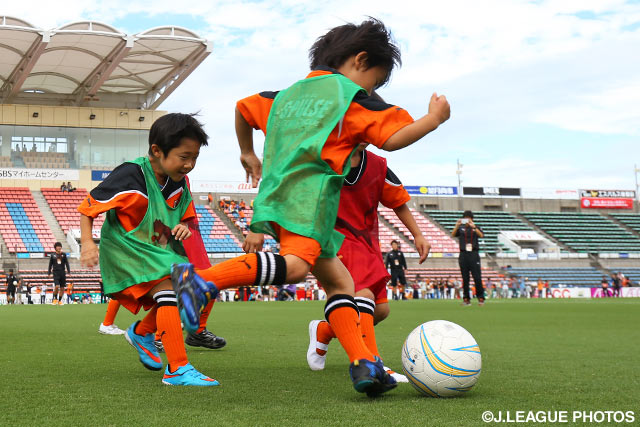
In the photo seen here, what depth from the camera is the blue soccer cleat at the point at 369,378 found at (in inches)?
108

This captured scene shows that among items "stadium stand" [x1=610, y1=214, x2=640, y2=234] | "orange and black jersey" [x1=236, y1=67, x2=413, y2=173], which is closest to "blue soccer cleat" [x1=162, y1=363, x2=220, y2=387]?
"orange and black jersey" [x1=236, y1=67, x2=413, y2=173]

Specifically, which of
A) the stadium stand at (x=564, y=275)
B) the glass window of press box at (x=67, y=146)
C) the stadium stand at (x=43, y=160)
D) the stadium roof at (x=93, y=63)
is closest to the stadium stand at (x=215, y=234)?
the glass window of press box at (x=67, y=146)

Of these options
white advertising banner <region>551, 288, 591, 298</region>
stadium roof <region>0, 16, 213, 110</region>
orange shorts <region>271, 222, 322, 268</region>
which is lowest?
white advertising banner <region>551, 288, 591, 298</region>

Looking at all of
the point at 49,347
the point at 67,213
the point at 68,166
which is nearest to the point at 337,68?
the point at 49,347

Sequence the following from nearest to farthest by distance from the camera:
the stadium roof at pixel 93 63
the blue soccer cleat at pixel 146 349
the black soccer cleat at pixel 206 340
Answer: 1. the blue soccer cleat at pixel 146 349
2. the black soccer cleat at pixel 206 340
3. the stadium roof at pixel 93 63

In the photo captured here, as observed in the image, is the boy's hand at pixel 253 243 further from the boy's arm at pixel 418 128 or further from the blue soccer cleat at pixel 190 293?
the boy's arm at pixel 418 128

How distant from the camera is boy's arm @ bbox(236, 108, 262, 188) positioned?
3.35m

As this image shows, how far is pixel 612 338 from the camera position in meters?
6.38

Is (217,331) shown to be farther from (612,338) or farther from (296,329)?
(612,338)

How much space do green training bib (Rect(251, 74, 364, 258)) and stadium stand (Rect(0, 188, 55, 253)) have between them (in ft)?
95.2

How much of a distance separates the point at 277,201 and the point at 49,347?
3269 millimetres

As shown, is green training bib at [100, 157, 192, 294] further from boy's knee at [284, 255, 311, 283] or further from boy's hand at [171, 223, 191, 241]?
boy's knee at [284, 255, 311, 283]

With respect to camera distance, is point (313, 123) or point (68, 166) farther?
point (68, 166)

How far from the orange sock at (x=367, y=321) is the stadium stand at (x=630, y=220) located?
4773cm
